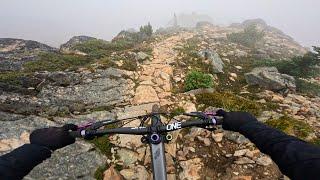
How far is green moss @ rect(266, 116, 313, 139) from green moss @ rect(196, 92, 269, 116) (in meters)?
0.89

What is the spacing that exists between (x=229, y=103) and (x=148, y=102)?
2696 millimetres

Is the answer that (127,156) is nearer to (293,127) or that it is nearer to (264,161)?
(264,161)

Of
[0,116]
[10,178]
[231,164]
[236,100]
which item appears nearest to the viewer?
[10,178]

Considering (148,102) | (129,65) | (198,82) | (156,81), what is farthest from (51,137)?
(129,65)

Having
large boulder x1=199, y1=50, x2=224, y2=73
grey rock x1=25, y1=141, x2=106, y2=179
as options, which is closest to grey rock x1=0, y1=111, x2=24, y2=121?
grey rock x1=25, y1=141, x2=106, y2=179

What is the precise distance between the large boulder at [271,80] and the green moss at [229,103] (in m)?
2.45

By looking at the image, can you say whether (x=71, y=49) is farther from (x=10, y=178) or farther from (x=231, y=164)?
(x=10, y=178)

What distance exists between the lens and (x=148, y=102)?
1055 centimetres

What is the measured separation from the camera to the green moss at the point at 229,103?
9797 mm

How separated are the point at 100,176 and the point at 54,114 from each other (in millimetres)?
3205

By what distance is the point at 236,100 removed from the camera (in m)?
10.5

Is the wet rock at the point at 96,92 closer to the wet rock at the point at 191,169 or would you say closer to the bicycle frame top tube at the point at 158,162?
the wet rock at the point at 191,169

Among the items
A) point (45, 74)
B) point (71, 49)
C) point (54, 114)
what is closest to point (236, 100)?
point (54, 114)

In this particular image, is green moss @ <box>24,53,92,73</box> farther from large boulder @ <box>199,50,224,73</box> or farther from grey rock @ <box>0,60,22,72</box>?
large boulder @ <box>199,50,224,73</box>
